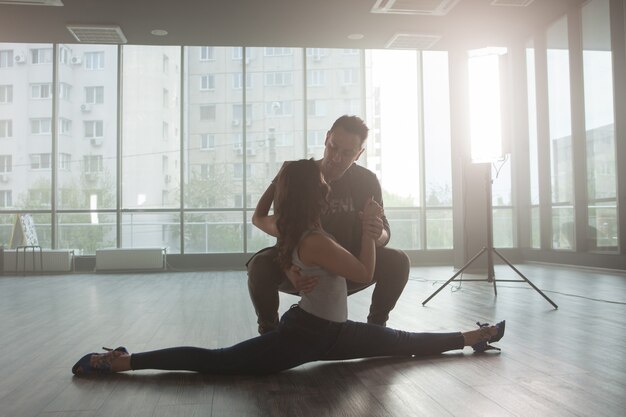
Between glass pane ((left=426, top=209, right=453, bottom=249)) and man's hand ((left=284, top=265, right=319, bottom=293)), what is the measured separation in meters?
7.73

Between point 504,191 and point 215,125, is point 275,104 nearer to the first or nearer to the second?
point 215,125

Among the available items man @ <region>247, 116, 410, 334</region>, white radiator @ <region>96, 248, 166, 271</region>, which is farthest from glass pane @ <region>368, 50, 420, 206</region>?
man @ <region>247, 116, 410, 334</region>

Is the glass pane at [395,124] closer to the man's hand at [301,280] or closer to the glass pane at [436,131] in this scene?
the glass pane at [436,131]

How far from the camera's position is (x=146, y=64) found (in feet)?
30.2

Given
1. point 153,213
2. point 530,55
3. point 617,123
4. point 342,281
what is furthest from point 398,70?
point 342,281

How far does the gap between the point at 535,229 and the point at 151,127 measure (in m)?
6.59

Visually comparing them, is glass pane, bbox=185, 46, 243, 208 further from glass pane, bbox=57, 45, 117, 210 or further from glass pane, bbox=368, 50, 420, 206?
glass pane, bbox=368, 50, 420, 206

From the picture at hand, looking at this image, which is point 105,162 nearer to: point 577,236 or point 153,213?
point 153,213

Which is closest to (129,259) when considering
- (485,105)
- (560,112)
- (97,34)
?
(97,34)

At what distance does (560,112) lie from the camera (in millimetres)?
7953

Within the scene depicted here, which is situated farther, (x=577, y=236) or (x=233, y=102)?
(x=233, y=102)

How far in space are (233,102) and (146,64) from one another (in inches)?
62.2

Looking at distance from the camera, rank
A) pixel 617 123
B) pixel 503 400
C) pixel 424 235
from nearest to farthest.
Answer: pixel 503 400 → pixel 617 123 → pixel 424 235

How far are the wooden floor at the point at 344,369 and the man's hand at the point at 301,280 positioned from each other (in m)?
0.35
